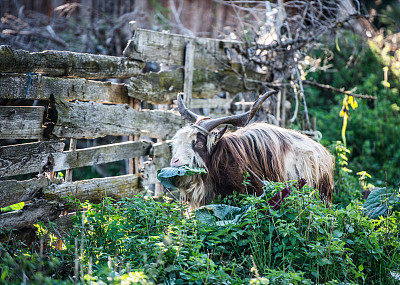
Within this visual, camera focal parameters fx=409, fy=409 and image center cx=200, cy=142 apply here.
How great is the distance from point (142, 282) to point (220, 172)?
2.21m

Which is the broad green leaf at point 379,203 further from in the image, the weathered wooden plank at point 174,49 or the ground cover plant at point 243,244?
the weathered wooden plank at point 174,49

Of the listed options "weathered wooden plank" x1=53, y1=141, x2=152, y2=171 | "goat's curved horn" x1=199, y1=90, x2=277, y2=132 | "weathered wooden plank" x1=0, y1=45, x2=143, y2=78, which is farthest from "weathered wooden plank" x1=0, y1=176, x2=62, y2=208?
"goat's curved horn" x1=199, y1=90, x2=277, y2=132

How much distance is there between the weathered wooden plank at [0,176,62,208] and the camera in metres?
3.62

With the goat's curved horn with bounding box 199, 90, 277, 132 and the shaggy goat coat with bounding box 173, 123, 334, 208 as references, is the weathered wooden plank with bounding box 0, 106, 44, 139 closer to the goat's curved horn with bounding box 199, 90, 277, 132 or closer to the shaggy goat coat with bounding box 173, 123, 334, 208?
the shaggy goat coat with bounding box 173, 123, 334, 208

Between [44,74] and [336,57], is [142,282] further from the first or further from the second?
[336,57]

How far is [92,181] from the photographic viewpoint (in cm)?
431

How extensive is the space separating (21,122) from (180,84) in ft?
7.28

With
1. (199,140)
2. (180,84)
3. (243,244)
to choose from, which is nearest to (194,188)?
(199,140)

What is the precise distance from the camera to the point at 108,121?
4484 millimetres

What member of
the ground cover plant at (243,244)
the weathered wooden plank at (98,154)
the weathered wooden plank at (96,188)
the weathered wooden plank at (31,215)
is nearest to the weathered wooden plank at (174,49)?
the weathered wooden plank at (98,154)

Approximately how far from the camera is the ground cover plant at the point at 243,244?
2.83 metres

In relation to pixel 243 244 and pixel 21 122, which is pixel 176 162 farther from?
pixel 21 122

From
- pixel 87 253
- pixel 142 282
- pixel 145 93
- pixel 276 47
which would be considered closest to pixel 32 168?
pixel 87 253

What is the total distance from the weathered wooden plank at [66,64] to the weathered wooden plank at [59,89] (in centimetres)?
7
